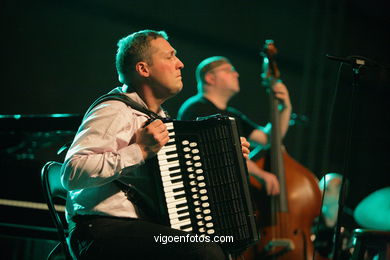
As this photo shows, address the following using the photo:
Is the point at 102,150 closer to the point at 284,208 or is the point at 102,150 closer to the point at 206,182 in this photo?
the point at 206,182

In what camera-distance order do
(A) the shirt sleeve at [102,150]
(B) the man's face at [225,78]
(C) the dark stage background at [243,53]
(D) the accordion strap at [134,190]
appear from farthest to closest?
(C) the dark stage background at [243,53] → (B) the man's face at [225,78] → (D) the accordion strap at [134,190] → (A) the shirt sleeve at [102,150]

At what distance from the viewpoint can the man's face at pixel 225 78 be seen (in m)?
4.05

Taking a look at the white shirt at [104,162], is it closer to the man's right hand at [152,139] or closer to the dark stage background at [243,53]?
the man's right hand at [152,139]

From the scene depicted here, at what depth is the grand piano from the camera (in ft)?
10.4

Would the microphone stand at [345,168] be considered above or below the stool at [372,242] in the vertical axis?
above

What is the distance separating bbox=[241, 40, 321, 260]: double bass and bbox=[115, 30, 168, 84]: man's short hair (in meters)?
1.57

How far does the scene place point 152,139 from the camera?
2135mm

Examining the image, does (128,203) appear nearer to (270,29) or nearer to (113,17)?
(113,17)

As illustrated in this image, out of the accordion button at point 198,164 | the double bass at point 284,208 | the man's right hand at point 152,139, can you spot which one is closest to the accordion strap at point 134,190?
the man's right hand at point 152,139

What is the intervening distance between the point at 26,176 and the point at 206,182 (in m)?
1.64

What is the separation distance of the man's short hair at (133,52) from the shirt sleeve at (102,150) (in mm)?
319

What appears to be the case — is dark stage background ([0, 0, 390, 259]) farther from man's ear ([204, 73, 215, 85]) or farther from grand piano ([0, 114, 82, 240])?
grand piano ([0, 114, 82, 240])

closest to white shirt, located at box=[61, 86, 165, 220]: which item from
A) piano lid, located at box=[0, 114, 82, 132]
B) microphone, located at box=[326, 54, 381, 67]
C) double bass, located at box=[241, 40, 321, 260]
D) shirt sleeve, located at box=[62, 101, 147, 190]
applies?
shirt sleeve, located at box=[62, 101, 147, 190]

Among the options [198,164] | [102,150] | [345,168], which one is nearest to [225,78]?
[345,168]
